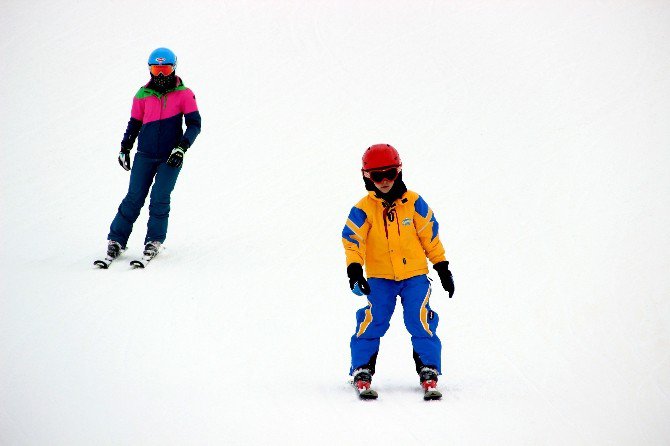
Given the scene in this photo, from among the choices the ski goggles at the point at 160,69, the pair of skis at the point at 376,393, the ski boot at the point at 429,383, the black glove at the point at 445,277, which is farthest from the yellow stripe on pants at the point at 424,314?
the ski goggles at the point at 160,69

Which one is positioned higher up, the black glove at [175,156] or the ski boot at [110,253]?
the black glove at [175,156]

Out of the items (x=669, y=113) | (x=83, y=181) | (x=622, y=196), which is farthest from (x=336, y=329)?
(x=669, y=113)

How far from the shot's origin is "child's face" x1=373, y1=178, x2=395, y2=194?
601cm

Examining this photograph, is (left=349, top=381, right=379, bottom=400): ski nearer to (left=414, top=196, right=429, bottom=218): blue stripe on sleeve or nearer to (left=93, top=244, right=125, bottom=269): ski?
(left=414, top=196, right=429, bottom=218): blue stripe on sleeve

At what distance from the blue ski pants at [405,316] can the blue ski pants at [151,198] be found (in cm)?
407

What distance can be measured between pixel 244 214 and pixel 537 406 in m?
6.78

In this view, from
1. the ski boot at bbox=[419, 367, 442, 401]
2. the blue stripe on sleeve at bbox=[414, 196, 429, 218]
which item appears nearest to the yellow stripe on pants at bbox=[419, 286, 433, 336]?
the ski boot at bbox=[419, 367, 442, 401]

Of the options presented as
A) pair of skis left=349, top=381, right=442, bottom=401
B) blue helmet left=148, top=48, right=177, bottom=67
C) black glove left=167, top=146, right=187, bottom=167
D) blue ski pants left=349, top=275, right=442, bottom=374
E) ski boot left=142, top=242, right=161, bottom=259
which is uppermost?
blue helmet left=148, top=48, right=177, bottom=67

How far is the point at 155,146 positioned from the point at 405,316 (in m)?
4.43

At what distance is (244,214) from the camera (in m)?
12.1

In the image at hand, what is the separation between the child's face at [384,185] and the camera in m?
6.01

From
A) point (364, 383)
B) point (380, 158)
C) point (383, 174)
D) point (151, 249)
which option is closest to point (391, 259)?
point (383, 174)

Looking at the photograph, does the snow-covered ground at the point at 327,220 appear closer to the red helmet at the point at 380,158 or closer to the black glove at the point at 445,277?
the black glove at the point at 445,277

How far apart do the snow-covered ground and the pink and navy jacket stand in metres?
1.24
